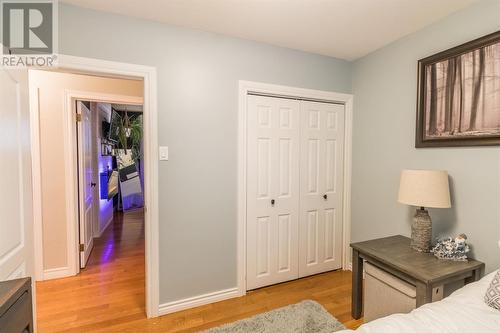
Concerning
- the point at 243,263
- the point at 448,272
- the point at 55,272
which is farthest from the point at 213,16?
the point at 55,272

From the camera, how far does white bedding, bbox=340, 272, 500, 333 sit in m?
1.03

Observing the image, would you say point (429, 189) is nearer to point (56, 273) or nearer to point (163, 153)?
point (163, 153)

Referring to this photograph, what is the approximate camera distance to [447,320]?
1.09m

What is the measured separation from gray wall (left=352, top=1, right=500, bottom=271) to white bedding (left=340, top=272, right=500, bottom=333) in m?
0.69

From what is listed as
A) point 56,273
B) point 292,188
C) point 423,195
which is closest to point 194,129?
point 292,188

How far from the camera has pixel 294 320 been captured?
2.00 metres

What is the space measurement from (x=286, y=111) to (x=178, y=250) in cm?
166

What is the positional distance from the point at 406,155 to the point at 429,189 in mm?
592

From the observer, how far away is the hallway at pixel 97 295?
2016 millimetres

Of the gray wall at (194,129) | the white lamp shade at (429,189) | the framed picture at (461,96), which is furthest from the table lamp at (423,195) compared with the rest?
the gray wall at (194,129)

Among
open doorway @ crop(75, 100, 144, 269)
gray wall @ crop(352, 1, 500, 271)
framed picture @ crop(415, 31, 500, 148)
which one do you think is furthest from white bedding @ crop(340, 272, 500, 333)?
open doorway @ crop(75, 100, 144, 269)

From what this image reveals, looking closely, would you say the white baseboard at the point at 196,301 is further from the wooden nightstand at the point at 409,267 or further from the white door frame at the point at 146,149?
the wooden nightstand at the point at 409,267

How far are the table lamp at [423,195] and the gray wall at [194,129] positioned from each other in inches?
54.7

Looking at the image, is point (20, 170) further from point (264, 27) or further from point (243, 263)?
point (264, 27)
